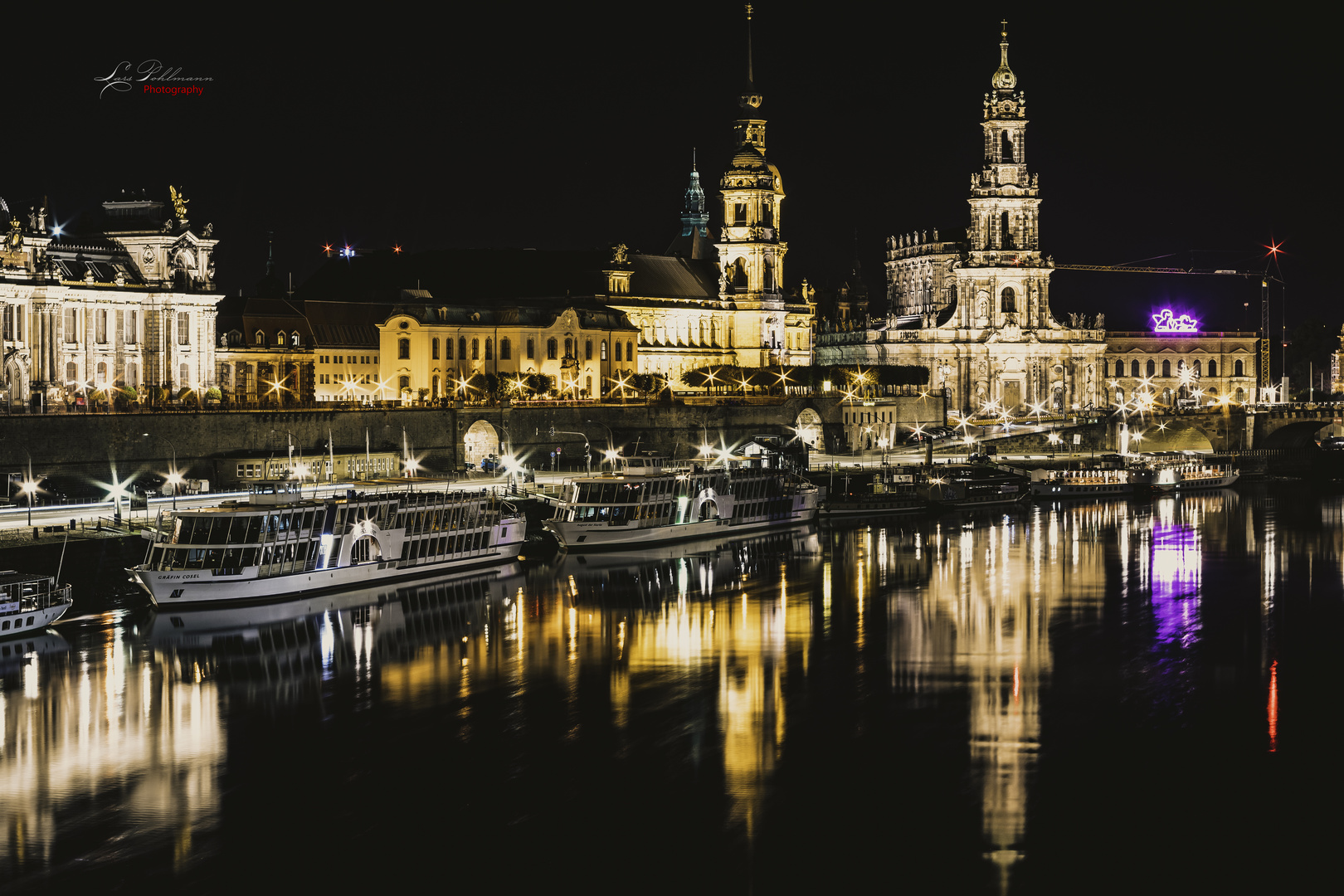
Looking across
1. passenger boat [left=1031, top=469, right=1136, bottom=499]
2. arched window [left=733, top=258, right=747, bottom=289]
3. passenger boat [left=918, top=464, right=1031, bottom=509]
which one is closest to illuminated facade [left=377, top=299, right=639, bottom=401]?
arched window [left=733, top=258, right=747, bottom=289]

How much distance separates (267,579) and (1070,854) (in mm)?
29024

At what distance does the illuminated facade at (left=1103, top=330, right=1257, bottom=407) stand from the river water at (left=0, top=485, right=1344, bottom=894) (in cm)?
9884

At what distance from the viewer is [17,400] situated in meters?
77.9

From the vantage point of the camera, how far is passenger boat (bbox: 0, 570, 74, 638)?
4456cm

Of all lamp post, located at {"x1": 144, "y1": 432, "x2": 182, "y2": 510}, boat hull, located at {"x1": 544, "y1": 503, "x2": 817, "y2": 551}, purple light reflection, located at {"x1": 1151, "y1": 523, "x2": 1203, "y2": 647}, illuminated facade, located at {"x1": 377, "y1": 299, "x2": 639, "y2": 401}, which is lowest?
purple light reflection, located at {"x1": 1151, "y1": 523, "x2": 1203, "y2": 647}

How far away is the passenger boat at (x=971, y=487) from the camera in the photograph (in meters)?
86.8

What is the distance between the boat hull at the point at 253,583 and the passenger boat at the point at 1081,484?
49734 mm

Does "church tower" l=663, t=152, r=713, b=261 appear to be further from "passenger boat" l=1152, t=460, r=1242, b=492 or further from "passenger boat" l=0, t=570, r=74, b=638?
"passenger boat" l=0, t=570, r=74, b=638

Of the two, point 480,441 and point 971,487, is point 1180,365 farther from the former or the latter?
point 480,441

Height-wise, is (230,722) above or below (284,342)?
below

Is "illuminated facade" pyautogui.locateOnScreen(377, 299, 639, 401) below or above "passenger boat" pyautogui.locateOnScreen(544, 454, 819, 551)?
above

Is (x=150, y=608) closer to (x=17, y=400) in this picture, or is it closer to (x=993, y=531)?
(x=17, y=400)

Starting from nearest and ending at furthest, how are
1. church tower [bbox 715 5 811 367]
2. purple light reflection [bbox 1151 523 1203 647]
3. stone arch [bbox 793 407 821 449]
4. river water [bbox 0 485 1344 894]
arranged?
1. river water [bbox 0 485 1344 894]
2. purple light reflection [bbox 1151 523 1203 647]
3. stone arch [bbox 793 407 821 449]
4. church tower [bbox 715 5 811 367]

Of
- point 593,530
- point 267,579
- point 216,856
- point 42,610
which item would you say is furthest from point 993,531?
point 216,856
